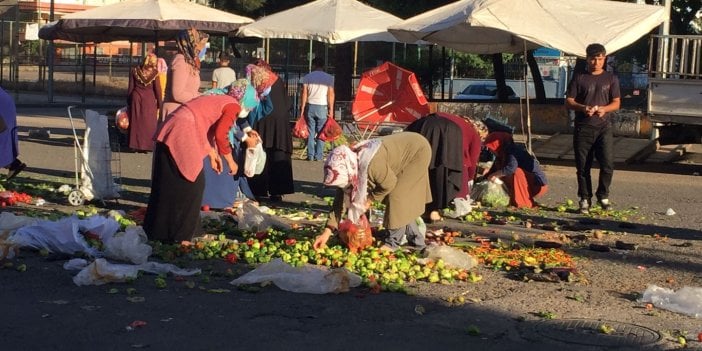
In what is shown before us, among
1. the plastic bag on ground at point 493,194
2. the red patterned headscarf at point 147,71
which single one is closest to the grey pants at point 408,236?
the plastic bag on ground at point 493,194

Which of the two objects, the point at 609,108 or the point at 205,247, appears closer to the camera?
the point at 205,247

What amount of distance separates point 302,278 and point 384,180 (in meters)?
1.25

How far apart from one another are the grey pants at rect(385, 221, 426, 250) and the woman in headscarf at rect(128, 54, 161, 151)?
21.8ft

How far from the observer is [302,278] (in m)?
7.64

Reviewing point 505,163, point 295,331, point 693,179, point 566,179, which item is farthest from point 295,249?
point 693,179

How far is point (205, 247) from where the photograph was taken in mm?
9102

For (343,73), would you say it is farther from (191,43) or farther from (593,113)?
(191,43)

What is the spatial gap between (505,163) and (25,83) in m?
33.0

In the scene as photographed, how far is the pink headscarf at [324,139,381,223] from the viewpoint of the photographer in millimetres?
8117

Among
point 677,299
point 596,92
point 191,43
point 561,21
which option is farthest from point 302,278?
point 561,21

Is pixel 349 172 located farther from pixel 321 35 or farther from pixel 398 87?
pixel 321 35

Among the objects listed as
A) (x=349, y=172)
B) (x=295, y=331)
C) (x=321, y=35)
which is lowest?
(x=295, y=331)

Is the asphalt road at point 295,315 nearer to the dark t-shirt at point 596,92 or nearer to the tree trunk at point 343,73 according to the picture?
the dark t-shirt at point 596,92

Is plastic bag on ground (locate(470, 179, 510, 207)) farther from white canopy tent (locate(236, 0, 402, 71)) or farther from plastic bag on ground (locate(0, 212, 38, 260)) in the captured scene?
white canopy tent (locate(236, 0, 402, 71))
